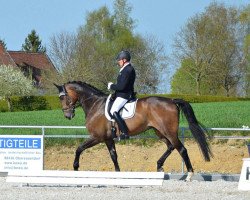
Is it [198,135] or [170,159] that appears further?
[170,159]

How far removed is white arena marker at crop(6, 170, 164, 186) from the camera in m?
15.4

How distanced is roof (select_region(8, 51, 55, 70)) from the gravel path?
77.6m

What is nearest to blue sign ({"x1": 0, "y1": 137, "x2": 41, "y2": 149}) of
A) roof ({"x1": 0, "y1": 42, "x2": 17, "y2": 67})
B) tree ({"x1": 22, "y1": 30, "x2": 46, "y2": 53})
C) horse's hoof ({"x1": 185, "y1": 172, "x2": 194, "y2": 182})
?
horse's hoof ({"x1": 185, "y1": 172, "x2": 194, "y2": 182})

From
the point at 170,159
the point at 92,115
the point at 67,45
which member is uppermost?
the point at 67,45

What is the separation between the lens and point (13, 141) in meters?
19.0

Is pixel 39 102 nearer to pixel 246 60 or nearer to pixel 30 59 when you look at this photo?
pixel 246 60

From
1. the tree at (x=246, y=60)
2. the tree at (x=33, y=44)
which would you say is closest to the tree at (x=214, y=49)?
the tree at (x=246, y=60)

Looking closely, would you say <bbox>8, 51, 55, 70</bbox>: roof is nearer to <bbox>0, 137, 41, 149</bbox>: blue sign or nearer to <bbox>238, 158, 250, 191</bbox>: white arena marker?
<bbox>0, 137, 41, 149</bbox>: blue sign

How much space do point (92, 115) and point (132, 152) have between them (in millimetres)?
8022

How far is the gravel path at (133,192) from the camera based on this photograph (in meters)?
14.1

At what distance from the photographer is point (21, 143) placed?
1895cm

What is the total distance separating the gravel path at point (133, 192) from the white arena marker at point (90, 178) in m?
0.15

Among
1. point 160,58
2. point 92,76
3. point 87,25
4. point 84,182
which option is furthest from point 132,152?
point 87,25

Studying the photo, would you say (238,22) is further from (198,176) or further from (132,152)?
(198,176)
